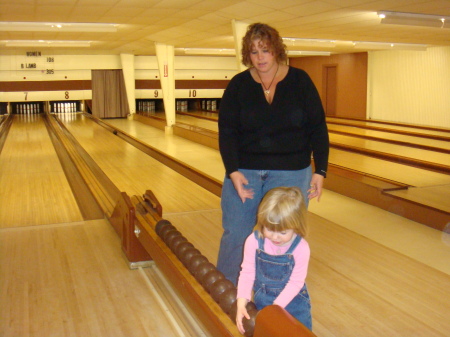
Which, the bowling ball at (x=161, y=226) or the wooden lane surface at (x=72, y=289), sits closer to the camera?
the wooden lane surface at (x=72, y=289)

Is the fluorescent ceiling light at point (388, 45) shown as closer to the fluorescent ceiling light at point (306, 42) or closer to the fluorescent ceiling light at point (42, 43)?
the fluorescent ceiling light at point (306, 42)

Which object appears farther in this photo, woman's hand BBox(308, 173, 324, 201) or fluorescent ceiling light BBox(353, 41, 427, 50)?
fluorescent ceiling light BBox(353, 41, 427, 50)

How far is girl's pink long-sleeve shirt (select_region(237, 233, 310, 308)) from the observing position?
5.43 ft

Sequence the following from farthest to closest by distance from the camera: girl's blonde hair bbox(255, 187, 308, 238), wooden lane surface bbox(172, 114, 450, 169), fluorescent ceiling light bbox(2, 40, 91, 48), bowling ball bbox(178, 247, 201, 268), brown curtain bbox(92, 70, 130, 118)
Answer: brown curtain bbox(92, 70, 130, 118), fluorescent ceiling light bbox(2, 40, 91, 48), wooden lane surface bbox(172, 114, 450, 169), bowling ball bbox(178, 247, 201, 268), girl's blonde hair bbox(255, 187, 308, 238)

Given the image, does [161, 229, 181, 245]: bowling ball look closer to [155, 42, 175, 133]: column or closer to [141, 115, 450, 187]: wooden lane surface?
[141, 115, 450, 187]: wooden lane surface

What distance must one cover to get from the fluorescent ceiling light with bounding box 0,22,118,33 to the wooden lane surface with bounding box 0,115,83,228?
2.00 metres

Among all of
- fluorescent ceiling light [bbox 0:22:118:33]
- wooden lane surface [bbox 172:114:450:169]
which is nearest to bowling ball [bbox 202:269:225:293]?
wooden lane surface [bbox 172:114:450:169]

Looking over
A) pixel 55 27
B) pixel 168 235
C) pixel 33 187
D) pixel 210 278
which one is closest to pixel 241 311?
pixel 210 278

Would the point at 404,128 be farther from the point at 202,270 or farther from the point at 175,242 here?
the point at 202,270

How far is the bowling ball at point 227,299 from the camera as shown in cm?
191

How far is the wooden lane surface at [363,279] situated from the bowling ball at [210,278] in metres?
0.56

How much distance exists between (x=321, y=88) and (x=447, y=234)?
12.6 meters

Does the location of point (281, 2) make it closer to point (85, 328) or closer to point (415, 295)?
point (415, 295)

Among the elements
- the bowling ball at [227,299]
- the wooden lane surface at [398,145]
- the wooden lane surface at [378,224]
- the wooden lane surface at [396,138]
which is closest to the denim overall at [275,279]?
the bowling ball at [227,299]
